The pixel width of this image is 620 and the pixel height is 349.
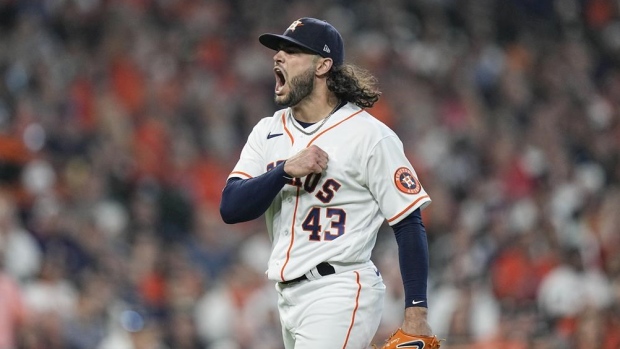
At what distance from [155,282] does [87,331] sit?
773 millimetres

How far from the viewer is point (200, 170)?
917 cm

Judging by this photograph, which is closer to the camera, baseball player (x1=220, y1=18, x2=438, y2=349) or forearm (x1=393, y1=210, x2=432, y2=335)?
forearm (x1=393, y1=210, x2=432, y2=335)

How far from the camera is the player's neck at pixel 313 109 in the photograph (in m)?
3.86

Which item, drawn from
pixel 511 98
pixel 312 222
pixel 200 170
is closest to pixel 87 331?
pixel 200 170

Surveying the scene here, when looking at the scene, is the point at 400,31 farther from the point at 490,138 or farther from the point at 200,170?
the point at 200,170

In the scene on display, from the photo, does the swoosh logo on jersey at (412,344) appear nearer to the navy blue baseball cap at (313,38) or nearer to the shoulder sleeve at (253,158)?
the shoulder sleeve at (253,158)

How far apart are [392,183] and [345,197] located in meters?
0.17

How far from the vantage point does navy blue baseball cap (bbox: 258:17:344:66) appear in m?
3.77

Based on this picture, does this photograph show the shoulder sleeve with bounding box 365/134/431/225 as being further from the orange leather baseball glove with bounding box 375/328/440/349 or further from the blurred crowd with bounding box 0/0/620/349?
the blurred crowd with bounding box 0/0/620/349

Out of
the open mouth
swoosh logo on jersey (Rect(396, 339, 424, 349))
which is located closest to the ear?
the open mouth

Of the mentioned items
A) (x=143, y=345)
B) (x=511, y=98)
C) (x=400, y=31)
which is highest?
(x=400, y=31)

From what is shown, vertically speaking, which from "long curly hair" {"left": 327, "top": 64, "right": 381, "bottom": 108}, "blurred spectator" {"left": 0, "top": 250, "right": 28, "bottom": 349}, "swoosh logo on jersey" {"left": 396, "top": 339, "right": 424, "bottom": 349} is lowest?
"blurred spectator" {"left": 0, "top": 250, "right": 28, "bottom": 349}

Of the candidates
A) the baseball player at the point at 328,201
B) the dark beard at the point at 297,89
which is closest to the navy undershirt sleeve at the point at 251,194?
→ the baseball player at the point at 328,201

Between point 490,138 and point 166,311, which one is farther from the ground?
point 490,138
